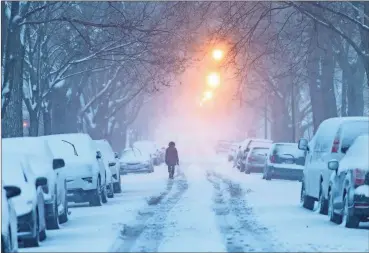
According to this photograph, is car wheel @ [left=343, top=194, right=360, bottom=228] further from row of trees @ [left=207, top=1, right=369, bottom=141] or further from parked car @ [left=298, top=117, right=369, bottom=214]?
row of trees @ [left=207, top=1, right=369, bottom=141]

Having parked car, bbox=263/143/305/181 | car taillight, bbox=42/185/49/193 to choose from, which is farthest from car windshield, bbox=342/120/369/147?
parked car, bbox=263/143/305/181

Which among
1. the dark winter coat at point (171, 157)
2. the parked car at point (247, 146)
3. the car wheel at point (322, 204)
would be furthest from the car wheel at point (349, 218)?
the parked car at point (247, 146)

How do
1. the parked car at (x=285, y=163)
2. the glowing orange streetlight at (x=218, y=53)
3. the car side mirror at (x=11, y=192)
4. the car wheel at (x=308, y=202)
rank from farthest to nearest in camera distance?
the parked car at (x=285, y=163), the glowing orange streetlight at (x=218, y=53), the car wheel at (x=308, y=202), the car side mirror at (x=11, y=192)

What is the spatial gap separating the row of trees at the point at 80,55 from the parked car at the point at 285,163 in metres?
5.10

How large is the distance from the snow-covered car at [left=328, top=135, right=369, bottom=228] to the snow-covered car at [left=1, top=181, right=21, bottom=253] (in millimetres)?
6756

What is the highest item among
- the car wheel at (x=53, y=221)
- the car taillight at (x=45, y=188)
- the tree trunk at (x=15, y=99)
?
Answer: the tree trunk at (x=15, y=99)

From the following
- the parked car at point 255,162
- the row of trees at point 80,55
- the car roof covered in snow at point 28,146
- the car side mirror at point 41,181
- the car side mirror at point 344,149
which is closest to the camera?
the car side mirror at point 41,181

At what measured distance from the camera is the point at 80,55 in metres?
41.0

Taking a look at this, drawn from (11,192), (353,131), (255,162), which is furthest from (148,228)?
(255,162)

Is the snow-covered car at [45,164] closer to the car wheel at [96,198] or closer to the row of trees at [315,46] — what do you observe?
the car wheel at [96,198]

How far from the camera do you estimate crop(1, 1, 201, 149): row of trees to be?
94.3ft

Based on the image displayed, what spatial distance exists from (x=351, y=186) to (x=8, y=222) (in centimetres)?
728

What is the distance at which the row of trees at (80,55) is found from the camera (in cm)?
2873

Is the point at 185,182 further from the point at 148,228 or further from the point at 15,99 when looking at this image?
the point at 148,228
